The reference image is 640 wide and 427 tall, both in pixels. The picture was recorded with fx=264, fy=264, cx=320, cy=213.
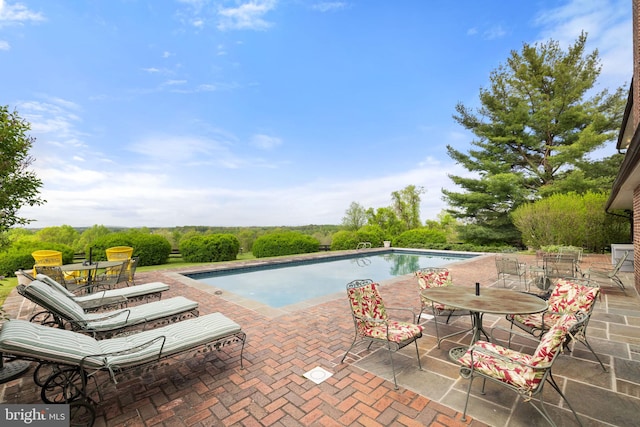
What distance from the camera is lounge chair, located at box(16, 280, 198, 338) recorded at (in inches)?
109

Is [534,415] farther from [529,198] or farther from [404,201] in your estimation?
[404,201]

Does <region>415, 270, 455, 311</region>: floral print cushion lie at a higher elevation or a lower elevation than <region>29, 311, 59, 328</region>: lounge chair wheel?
higher

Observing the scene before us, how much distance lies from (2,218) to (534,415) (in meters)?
5.98

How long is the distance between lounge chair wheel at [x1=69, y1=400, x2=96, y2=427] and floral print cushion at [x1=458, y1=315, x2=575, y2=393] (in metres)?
3.01

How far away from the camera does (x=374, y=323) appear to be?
313cm

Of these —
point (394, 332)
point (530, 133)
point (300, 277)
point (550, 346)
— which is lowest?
point (300, 277)

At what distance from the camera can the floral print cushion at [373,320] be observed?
9.53 feet

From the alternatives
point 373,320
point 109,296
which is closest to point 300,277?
point 109,296

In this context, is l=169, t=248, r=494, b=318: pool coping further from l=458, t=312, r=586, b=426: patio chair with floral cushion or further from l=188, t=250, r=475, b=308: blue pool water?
l=458, t=312, r=586, b=426: patio chair with floral cushion

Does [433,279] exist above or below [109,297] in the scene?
above

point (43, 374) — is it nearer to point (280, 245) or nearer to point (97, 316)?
point (97, 316)

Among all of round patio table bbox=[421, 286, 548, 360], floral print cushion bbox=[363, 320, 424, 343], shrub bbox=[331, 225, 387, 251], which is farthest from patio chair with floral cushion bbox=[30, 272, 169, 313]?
shrub bbox=[331, 225, 387, 251]

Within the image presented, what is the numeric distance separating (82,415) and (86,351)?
1.67 feet

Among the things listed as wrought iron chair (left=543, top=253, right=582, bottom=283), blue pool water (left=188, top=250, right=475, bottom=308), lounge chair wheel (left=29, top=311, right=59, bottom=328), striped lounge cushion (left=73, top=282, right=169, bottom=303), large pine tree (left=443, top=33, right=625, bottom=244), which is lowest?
blue pool water (left=188, top=250, right=475, bottom=308)
